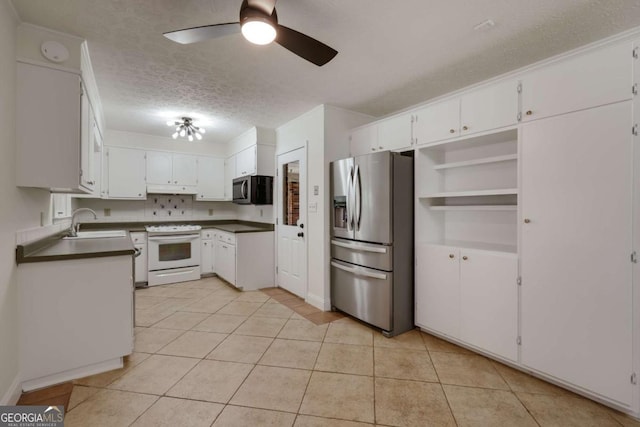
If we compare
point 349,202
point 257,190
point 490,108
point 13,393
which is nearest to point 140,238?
point 257,190

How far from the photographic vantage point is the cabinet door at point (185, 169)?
16.5ft

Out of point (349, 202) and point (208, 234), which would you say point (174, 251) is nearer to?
point (208, 234)

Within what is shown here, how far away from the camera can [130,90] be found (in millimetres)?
3000

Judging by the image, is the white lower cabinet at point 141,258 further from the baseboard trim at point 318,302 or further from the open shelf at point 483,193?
the open shelf at point 483,193

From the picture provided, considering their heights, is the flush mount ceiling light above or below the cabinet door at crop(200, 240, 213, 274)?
above

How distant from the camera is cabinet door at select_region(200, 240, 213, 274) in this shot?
16.4 feet

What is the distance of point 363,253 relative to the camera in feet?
9.78

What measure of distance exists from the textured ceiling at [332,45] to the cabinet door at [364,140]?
0.33 meters

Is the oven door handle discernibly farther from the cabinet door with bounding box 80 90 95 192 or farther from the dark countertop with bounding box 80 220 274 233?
the cabinet door with bounding box 80 90 95 192

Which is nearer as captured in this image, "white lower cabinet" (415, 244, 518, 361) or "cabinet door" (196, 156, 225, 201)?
"white lower cabinet" (415, 244, 518, 361)

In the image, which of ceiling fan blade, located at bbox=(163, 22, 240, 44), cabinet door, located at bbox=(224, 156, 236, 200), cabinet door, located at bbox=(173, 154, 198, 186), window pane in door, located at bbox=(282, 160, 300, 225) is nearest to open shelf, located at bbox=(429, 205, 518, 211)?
window pane in door, located at bbox=(282, 160, 300, 225)

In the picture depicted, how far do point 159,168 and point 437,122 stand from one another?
453 cm

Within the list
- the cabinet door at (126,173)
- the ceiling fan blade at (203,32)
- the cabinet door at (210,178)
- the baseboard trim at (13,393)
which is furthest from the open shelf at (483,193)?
the cabinet door at (126,173)

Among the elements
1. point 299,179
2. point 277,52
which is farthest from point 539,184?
point 299,179
